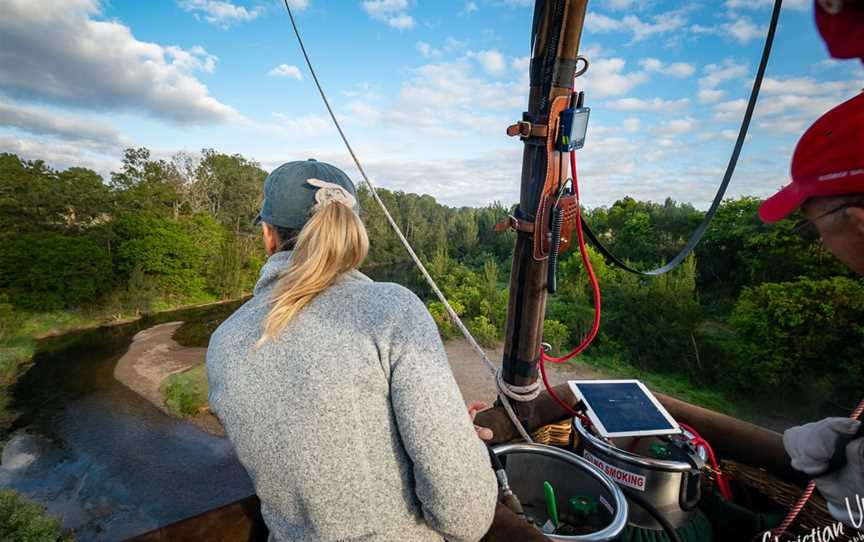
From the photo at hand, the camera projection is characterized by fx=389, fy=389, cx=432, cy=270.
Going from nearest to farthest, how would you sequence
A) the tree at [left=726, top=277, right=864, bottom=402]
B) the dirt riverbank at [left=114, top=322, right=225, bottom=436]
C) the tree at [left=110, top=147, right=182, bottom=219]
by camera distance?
1. the tree at [left=726, top=277, right=864, bottom=402]
2. the dirt riverbank at [left=114, top=322, right=225, bottom=436]
3. the tree at [left=110, top=147, right=182, bottom=219]

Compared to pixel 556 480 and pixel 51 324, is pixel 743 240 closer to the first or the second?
pixel 556 480

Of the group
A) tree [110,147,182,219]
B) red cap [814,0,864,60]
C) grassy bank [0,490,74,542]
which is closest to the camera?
red cap [814,0,864,60]

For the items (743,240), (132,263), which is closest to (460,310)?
(743,240)

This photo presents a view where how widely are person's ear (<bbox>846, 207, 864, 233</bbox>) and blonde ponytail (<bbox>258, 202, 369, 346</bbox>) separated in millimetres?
1065

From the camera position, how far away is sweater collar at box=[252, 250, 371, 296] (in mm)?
1077

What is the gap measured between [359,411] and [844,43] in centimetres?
115

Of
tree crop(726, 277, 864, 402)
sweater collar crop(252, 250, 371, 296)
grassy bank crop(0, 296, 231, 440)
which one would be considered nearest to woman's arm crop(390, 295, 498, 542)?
sweater collar crop(252, 250, 371, 296)

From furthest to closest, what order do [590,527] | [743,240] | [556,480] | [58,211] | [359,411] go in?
[58,211], [743,240], [556,480], [590,527], [359,411]

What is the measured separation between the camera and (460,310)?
869 inches

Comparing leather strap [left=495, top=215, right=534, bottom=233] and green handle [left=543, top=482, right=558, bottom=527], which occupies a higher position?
leather strap [left=495, top=215, right=534, bottom=233]

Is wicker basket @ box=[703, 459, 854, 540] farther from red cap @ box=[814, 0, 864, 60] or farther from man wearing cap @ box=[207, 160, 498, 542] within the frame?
red cap @ box=[814, 0, 864, 60]

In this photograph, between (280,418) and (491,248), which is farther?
(491,248)

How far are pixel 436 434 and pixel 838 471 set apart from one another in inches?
43.0

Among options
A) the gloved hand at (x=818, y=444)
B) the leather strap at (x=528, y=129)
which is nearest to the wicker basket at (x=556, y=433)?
the gloved hand at (x=818, y=444)
